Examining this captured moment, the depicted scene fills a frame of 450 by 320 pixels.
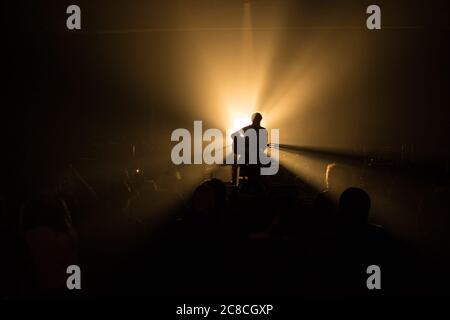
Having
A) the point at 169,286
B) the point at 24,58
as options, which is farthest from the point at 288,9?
the point at 169,286

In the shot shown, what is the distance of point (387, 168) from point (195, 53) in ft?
13.6

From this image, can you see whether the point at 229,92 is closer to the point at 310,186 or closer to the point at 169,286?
the point at 310,186

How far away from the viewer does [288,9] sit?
314 inches

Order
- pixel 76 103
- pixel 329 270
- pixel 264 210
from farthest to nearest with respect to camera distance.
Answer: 1. pixel 76 103
2. pixel 264 210
3. pixel 329 270

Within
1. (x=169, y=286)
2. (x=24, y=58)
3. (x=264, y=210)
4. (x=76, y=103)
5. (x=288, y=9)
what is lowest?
(x=169, y=286)

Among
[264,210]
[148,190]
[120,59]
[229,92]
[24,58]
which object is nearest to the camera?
[264,210]

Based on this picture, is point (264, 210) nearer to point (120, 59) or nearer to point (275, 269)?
point (275, 269)

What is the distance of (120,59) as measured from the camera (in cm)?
946

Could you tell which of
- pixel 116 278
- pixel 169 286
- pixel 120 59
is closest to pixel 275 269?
pixel 169 286

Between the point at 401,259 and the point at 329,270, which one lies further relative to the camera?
the point at 401,259

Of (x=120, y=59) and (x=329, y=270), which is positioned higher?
(x=120, y=59)

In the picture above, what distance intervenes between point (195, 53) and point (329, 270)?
7.05m

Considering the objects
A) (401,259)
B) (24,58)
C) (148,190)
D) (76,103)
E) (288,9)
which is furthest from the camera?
(76,103)

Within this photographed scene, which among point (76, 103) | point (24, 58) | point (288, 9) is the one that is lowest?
point (76, 103)
